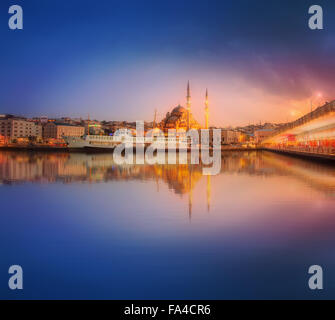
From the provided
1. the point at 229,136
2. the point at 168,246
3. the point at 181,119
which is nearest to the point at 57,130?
the point at 181,119

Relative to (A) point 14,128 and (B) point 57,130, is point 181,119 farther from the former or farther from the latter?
(A) point 14,128

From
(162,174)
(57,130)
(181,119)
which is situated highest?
(181,119)

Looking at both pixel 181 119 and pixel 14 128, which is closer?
pixel 14 128

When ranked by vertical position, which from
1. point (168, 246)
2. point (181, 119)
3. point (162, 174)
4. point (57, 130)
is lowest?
point (168, 246)

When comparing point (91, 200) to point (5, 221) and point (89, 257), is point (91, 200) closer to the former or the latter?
point (5, 221)

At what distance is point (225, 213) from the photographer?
602 centimetres

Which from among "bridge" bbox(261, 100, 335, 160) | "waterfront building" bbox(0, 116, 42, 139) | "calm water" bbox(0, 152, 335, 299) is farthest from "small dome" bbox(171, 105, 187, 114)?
"calm water" bbox(0, 152, 335, 299)

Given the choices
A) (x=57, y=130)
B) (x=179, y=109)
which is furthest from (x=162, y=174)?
(x=179, y=109)

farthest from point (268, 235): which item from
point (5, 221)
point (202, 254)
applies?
point (5, 221)

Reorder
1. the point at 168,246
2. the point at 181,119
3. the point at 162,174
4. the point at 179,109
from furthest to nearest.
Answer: the point at 179,109 < the point at 181,119 < the point at 162,174 < the point at 168,246

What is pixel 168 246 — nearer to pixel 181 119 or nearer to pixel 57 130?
pixel 57 130

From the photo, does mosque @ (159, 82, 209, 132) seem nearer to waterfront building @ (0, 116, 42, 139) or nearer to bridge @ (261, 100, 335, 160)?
waterfront building @ (0, 116, 42, 139)

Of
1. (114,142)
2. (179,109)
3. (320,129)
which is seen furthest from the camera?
(179,109)

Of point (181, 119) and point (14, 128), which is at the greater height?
point (181, 119)
